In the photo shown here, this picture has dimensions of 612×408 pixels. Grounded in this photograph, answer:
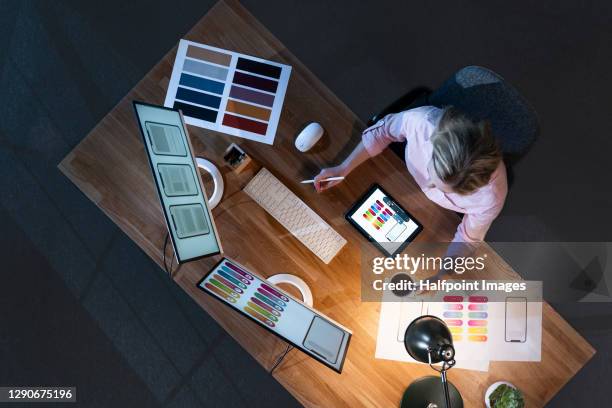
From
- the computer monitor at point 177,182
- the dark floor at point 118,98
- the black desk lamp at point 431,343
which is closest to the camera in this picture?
the black desk lamp at point 431,343

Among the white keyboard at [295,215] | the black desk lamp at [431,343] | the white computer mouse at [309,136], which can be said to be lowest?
the black desk lamp at [431,343]

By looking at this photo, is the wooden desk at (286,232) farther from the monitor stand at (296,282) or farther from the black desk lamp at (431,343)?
the black desk lamp at (431,343)

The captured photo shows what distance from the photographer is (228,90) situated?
6.05 feet

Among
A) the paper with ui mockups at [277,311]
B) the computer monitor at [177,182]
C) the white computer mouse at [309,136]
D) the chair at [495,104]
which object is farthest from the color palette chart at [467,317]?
the computer monitor at [177,182]

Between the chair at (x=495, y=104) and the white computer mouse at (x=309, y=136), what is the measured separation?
44 centimetres

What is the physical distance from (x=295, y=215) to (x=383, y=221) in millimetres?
325

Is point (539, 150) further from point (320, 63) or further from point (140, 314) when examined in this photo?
point (140, 314)

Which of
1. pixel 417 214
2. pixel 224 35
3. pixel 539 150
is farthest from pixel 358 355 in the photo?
pixel 539 150

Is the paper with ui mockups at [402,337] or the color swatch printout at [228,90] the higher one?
the color swatch printout at [228,90]

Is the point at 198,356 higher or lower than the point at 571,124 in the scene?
higher

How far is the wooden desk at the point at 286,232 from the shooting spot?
175 centimetres

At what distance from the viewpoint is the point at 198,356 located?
2.56m

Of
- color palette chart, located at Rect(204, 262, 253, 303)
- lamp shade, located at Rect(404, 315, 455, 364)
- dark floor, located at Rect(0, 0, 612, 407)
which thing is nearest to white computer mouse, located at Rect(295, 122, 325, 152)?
color palette chart, located at Rect(204, 262, 253, 303)

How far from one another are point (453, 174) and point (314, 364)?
859mm
